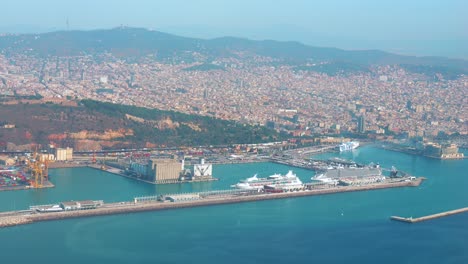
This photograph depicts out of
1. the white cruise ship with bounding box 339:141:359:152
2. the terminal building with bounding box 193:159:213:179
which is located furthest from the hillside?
the terminal building with bounding box 193:159:213:179

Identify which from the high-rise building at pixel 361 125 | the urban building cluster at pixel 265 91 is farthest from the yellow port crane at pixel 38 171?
the high-rise building at pixel 361 125

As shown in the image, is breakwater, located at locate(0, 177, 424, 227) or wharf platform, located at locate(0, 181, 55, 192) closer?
breakwater, located at locate(0, 177, 424, 227)

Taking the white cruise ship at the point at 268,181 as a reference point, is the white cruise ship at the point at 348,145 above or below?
below

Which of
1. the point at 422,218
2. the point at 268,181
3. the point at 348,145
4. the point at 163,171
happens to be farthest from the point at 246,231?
the point at 348,145

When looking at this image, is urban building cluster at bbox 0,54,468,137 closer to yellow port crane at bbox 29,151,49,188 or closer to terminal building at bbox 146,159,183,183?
yellow port crane at bbox 29,151,49,188

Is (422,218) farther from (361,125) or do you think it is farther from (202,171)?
(361,125)

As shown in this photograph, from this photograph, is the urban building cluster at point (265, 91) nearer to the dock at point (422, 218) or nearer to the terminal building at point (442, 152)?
the terminal building at point (442, 152)
